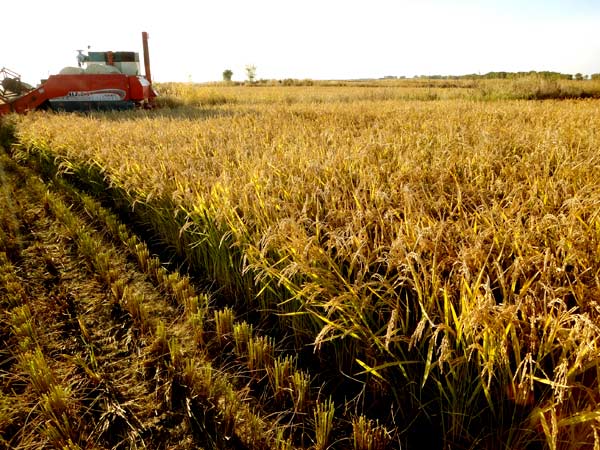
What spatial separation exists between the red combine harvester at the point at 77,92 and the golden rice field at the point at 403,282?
7618 millimetres

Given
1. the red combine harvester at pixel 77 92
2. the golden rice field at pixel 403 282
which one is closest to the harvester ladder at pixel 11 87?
the red combine harvester at pixel 77 92

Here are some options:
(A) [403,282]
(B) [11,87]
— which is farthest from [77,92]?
(A) [403,282]

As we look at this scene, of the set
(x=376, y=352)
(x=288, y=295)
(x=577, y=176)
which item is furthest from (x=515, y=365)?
(x=577, y=176)

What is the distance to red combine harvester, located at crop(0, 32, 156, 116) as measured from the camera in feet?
32.4

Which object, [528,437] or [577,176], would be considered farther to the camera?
[577,176]

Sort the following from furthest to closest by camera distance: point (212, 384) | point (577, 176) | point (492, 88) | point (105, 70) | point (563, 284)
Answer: point (492, 88)
point (105, 70)
point (577, 176)
point (212, 384)
point (563, 284)

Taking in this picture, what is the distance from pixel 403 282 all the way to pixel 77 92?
11.4 metres

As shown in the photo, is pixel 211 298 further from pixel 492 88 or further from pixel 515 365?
pixel 492 88

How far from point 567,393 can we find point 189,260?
2535 millimetres

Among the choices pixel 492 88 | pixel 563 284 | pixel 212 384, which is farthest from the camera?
pixel 492 88

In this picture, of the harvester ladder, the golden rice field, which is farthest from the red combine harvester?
the golden rice field

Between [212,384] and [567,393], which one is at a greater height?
[567,393]

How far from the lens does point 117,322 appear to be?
91.1 inches

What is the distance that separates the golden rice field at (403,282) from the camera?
1292 mm
